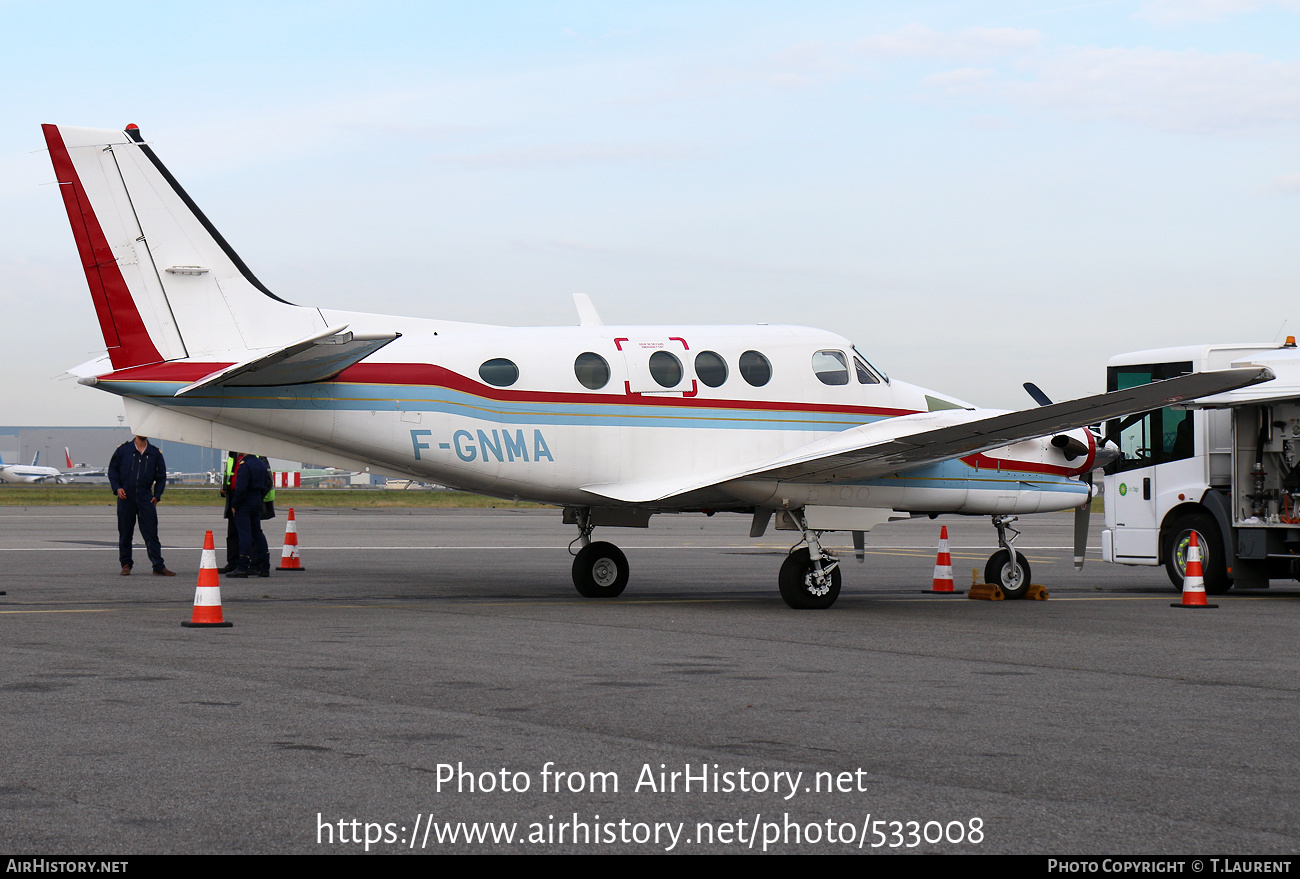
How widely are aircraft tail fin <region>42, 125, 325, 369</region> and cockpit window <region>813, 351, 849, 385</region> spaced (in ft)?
22.0

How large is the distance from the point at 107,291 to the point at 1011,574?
12065 millimetres

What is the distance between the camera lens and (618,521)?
16.6m

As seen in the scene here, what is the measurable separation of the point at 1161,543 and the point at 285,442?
13.3m

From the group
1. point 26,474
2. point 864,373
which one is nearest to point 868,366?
point 864,373

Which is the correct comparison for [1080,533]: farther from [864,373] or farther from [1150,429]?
[864,373]

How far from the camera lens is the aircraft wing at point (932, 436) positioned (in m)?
12.8

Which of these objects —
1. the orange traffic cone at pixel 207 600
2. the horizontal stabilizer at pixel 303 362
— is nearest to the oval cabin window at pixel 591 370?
the horizontal stabilizer at pixel 303 362

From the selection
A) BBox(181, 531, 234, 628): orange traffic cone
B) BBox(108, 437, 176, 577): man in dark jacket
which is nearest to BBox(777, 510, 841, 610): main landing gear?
BBox(181, 531, 234, 628): orange traffic cone

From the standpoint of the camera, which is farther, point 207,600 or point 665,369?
point 665,369

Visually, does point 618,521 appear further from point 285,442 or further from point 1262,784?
point 1262,784

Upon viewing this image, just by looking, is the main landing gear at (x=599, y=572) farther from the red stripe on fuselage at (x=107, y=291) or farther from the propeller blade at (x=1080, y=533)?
the propeller blade at (x=1080, y=533)

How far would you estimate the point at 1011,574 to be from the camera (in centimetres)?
1697

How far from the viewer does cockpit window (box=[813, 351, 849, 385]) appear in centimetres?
1581

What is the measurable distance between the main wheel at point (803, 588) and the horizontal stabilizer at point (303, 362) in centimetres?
546
